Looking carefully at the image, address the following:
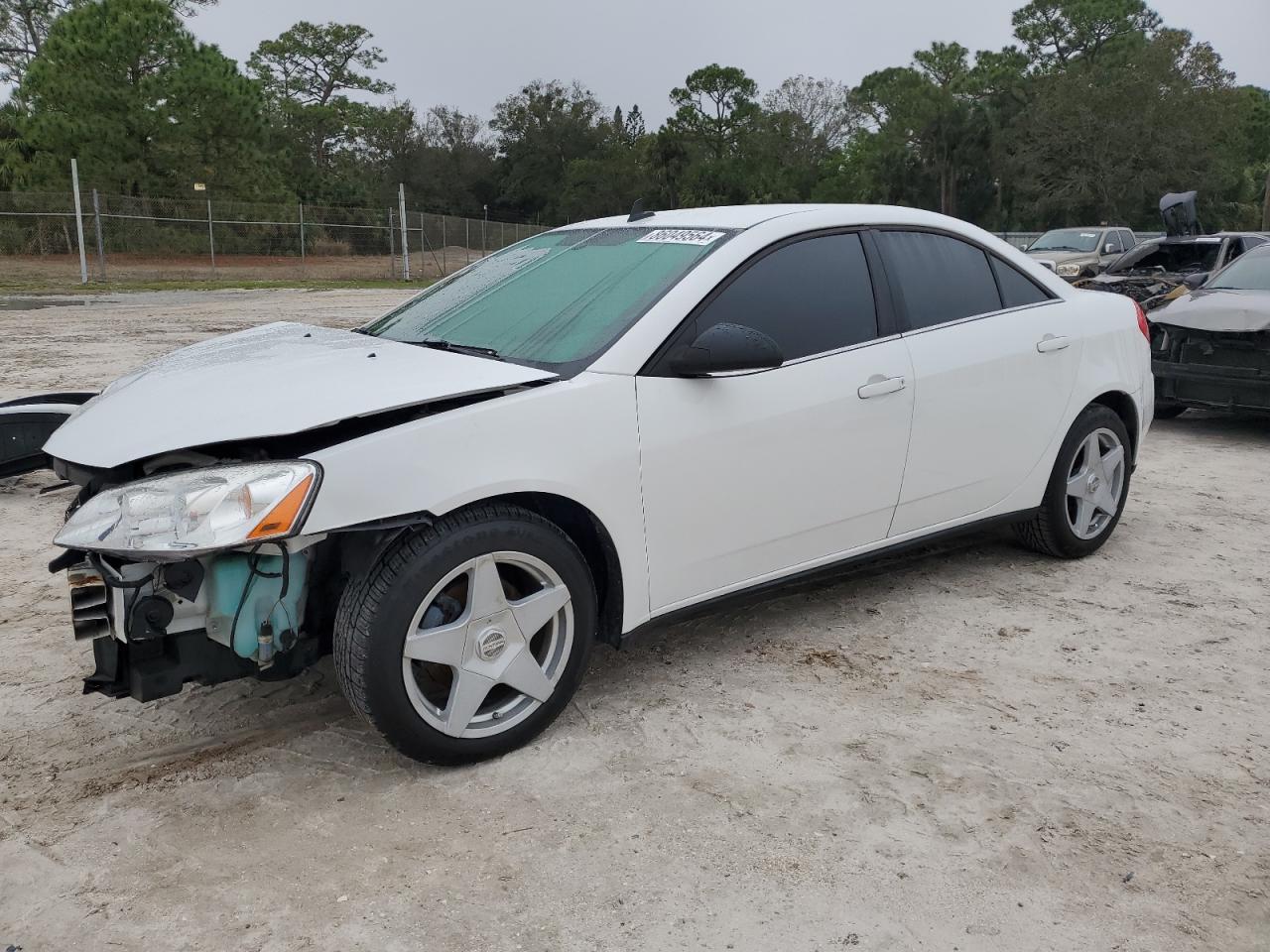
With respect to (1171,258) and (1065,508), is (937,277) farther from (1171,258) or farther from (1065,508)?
(1171,258)

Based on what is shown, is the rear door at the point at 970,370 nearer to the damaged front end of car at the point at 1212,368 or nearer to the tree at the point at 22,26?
the damaged front end of car at the point at 1212,368

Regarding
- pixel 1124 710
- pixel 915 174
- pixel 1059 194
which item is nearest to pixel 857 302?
pixel 1124 710

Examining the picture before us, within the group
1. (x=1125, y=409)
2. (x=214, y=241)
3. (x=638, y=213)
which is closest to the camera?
(x=638, y=213)

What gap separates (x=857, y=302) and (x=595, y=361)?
47.0 inches

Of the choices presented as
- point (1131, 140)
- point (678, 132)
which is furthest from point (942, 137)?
point (678, 132)

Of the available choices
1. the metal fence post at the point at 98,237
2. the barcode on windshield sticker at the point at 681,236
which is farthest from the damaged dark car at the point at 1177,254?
the metal fence post at the point at 98,237

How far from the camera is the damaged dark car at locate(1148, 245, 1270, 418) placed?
775 cm

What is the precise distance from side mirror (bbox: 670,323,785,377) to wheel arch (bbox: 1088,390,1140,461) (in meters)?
2.28

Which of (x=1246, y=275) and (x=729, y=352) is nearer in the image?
(x=729, y=352)

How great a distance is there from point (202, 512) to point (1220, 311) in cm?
771

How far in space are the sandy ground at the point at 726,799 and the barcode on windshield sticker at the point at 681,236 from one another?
4.83 ft

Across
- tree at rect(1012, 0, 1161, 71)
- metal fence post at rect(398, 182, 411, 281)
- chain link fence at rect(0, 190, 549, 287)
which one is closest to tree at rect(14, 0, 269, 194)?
chain link fence at rect(0, 190, 549, 287)

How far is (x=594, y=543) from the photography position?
330 centimetres

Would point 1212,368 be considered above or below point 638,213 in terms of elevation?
below
